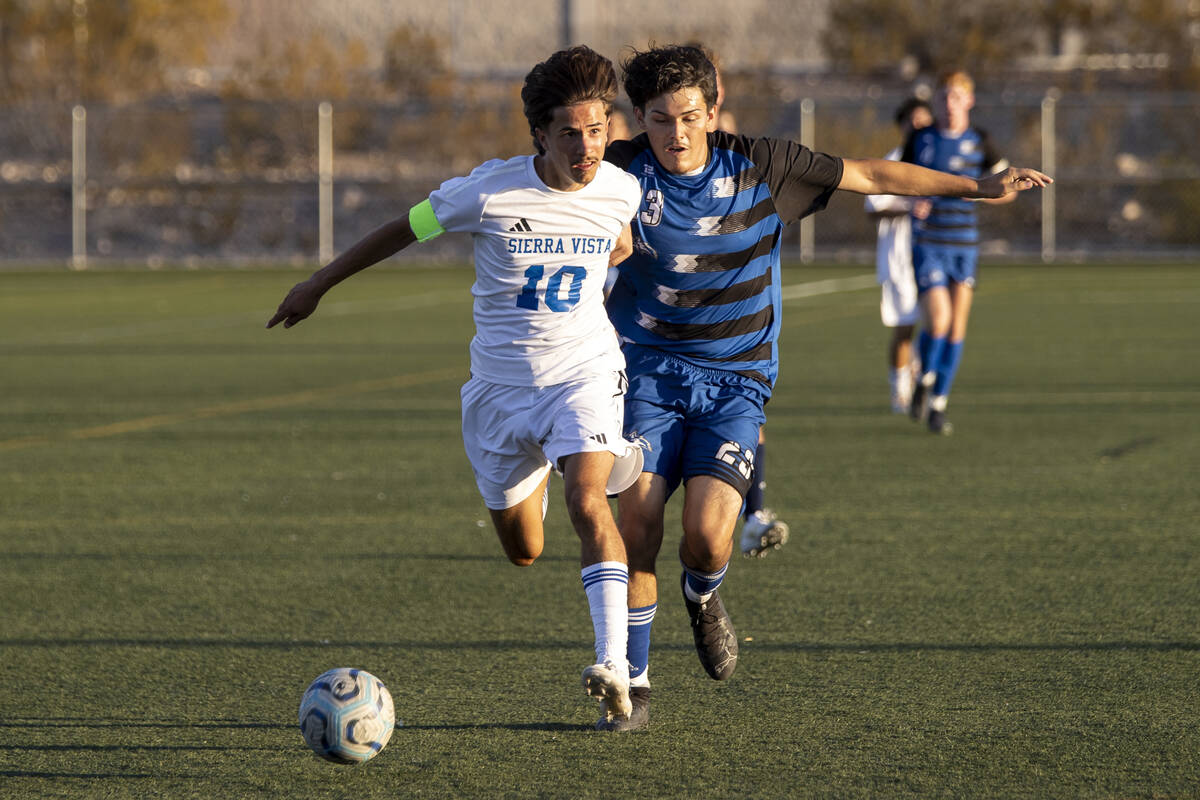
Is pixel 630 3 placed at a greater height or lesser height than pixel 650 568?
greater

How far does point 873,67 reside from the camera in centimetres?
4100

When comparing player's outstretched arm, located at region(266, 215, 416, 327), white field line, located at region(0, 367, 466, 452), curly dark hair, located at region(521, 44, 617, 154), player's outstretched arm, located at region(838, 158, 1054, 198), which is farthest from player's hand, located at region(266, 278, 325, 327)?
white field line, located at region(0, 367, 466, 452)

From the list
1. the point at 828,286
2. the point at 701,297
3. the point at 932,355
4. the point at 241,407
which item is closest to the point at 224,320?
the point at 241,407

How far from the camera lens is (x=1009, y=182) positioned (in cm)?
555

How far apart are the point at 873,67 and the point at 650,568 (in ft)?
122

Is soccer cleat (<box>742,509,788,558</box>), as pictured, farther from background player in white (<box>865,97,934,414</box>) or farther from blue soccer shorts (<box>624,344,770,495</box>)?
background player in white (<box>865,97,934,414</box>)

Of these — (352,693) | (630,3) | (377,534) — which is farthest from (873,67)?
(352,693)

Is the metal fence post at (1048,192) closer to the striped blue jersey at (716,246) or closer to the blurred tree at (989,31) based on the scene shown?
the blurred tree at (989,31)

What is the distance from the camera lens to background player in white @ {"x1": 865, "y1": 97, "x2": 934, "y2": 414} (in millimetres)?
11625

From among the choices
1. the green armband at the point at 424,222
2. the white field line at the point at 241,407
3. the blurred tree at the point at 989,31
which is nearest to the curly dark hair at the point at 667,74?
the green armband at the point at 424,222

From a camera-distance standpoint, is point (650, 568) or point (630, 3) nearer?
point (650, 568)

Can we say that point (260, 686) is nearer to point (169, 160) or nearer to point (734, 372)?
point (734, 372)

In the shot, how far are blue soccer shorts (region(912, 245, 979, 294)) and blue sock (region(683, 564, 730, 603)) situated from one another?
21.6ft

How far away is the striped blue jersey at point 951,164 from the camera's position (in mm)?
11430
